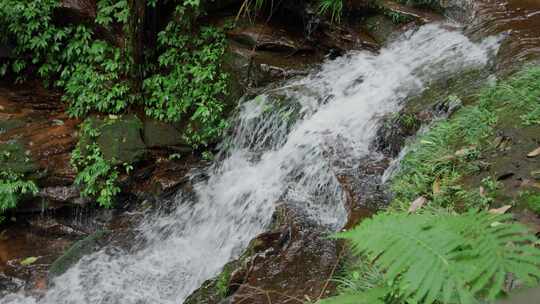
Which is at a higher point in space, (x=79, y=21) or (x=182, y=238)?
(x=79, y=21)

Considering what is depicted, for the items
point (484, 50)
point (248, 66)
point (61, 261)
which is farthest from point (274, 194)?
point (484, 50)

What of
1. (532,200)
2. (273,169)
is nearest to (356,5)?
(273,169)

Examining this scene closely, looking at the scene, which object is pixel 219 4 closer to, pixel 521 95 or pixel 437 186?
pixel 521 95

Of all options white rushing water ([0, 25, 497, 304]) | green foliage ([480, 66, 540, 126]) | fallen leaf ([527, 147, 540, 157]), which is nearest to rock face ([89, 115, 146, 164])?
white rushing water ([0, 25, 497, 304])

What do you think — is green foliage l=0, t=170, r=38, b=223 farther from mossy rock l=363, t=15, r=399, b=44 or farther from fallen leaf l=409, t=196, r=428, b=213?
mossy rock l=363, t=15, r=399, b=44

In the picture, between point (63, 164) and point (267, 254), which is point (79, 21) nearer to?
point (63, 164)

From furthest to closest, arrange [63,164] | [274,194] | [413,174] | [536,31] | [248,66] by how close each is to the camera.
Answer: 1. [248,66]
2. [63,164]
3. [536,31]
4. [274,194]
5. [413,174]

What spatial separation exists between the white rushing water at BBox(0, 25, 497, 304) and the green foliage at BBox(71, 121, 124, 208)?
64 cm

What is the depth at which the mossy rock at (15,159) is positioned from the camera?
20.4 feet

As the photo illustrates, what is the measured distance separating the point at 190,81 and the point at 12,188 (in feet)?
9.17

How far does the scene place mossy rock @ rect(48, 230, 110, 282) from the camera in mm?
5754

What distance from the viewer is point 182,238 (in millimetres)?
6062

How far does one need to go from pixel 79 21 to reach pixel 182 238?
149 inches

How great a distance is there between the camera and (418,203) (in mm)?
3912
